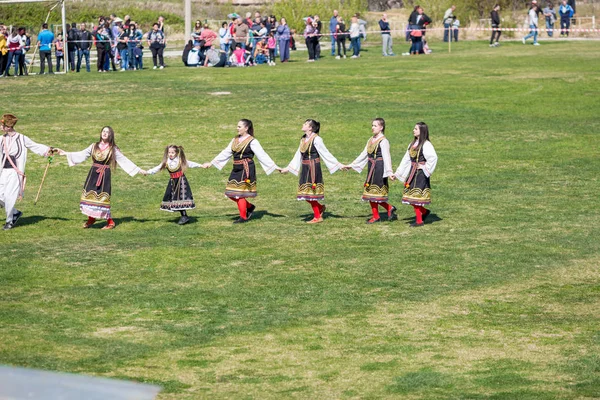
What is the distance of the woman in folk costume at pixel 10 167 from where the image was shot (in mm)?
17828

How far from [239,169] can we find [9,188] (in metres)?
3.94

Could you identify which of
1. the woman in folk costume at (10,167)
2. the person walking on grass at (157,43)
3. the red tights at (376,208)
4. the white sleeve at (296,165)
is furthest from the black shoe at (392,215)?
the person walking on grass at (157,43)

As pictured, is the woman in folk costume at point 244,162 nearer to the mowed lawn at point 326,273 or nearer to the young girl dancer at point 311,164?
the young girl dancer at point 311,164

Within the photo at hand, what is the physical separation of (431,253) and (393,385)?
5.76 m

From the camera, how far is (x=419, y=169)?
17.6 metres

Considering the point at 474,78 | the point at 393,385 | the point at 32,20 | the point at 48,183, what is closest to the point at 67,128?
the point at 48,183

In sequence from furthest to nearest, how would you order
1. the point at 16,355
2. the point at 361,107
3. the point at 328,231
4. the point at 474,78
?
1. the point at 474,78
2. the point at 361,107
3. the point at 328,231
4. the point at 16,355

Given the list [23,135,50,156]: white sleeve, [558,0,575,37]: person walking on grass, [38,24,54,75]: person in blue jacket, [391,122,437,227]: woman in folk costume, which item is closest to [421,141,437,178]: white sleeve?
[391,122,437,227]: woman in folk costume

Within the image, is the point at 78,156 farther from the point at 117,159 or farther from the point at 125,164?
the point at 125,164

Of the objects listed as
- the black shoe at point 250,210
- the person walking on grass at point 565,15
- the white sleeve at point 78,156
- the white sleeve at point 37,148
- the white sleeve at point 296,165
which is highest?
the person walking on grass at point 565,15

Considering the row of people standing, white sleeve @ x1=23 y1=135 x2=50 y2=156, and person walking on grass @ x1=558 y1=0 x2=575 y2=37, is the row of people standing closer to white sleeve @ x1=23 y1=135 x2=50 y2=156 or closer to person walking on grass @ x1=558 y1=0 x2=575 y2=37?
white sleeve @ x1=23 y1=135 x2=50 y2=156

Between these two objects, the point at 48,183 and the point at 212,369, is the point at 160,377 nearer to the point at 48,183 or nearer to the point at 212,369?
the point at 212,369

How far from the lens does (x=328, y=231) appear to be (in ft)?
58.5

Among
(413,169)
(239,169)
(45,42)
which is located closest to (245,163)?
(239,169)
